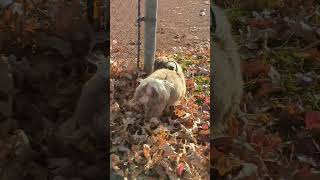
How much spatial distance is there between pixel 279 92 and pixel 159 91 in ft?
5.36

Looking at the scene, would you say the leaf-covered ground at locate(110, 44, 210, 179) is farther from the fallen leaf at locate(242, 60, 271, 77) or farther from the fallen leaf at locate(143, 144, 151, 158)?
the fallen leaf at locate(242, 60, 271, 77)

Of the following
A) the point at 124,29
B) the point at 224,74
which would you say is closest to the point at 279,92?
the point at 224,74

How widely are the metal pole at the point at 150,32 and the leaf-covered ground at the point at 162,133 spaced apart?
0.47 ft

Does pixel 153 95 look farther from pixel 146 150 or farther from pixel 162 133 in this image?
pixel 146 150

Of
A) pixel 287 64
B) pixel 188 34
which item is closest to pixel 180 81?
pixel 188 34

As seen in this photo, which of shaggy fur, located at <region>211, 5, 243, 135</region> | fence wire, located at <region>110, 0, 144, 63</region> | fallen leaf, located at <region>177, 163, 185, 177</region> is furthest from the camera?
fence wire, located at <region>110, 0, 144, 63</region>

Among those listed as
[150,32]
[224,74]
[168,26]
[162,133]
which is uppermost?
[168,26]

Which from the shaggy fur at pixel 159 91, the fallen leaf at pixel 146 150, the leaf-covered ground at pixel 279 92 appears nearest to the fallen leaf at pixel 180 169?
the fallen leaf at pixel 146 150

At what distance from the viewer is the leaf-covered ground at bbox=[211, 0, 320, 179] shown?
1.75 metres

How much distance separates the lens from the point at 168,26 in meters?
4.49

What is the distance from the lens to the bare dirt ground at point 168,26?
4203mm

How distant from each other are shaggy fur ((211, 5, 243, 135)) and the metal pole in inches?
67.1

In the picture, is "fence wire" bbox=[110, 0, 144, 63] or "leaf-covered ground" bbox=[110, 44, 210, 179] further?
"fence wire" bbox=[110, 0, 144, 63]

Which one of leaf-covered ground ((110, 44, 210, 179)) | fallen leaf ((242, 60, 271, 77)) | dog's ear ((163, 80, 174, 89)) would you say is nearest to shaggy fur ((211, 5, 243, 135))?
fallen leaf ((242, 60, 271, 77))
